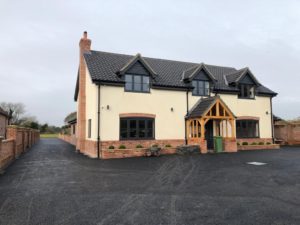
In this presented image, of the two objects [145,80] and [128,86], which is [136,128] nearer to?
[128,86]

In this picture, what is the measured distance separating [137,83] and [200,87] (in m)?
6.08

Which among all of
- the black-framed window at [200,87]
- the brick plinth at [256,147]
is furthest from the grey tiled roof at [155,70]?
the brick plinth at [256,147]

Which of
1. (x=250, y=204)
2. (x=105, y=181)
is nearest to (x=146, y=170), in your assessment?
(x=105, y=181)

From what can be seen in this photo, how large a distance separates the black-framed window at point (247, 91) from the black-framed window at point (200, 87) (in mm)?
3829

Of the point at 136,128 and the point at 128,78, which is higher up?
the point at 128,78

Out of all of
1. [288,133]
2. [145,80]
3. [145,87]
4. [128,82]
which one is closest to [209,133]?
[145,87]

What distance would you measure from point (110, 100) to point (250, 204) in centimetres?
1289

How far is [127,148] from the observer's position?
17.1 meters

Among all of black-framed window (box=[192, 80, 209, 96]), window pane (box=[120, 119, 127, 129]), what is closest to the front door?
black-framed window (box=[192, 80, 209, 96])

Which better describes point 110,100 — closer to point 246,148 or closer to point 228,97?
point 228,97

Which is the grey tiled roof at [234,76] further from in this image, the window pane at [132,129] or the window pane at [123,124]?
the window pane at [123,124]

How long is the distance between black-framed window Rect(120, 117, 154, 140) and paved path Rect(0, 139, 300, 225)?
6.84 meters

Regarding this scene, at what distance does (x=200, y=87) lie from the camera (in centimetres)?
2075

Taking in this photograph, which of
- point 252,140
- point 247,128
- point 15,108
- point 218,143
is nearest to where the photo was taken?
point 218,143
